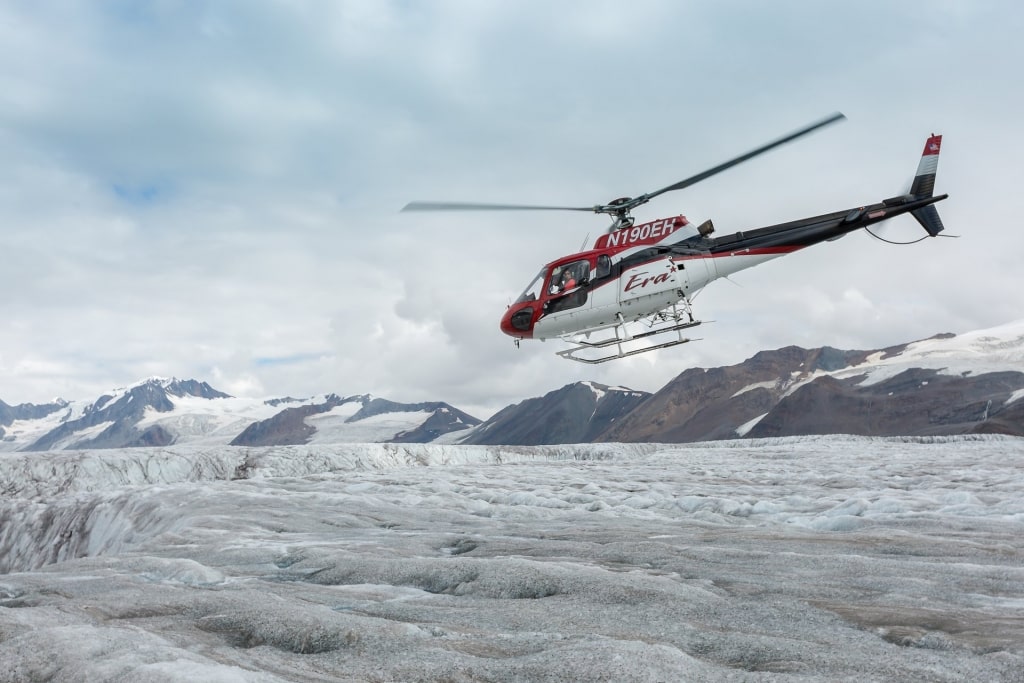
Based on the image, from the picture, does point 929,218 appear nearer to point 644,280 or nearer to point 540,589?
point 644,280

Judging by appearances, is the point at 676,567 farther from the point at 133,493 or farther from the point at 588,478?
the point at 133,493

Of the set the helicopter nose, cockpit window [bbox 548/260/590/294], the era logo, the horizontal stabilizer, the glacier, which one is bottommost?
the glacier

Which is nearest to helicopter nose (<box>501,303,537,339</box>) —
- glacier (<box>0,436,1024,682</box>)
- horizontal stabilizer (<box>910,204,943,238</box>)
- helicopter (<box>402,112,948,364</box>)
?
helicopter (<box>402,112,948,364</box>)

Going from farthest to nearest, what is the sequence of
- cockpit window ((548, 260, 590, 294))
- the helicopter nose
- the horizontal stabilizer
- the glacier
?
the helicopter nose
cockpit window ((548, 260, 590, 294))
the horizontal stabilizer
the glacier

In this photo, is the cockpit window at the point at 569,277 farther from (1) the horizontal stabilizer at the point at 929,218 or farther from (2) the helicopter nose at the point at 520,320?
(1) the horizontal stabilizer at the point at 929,218

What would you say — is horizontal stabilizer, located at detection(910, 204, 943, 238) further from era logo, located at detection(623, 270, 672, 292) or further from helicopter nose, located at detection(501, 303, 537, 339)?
helicopter nose, located at detection(501, 303, 537, 339)

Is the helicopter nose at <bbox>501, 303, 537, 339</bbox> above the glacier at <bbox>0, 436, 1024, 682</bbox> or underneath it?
above

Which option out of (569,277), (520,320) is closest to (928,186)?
(569,277)

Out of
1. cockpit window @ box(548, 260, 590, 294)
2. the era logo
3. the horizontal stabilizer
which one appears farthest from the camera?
cockpit window @ box(548, 260, 590, 294)
